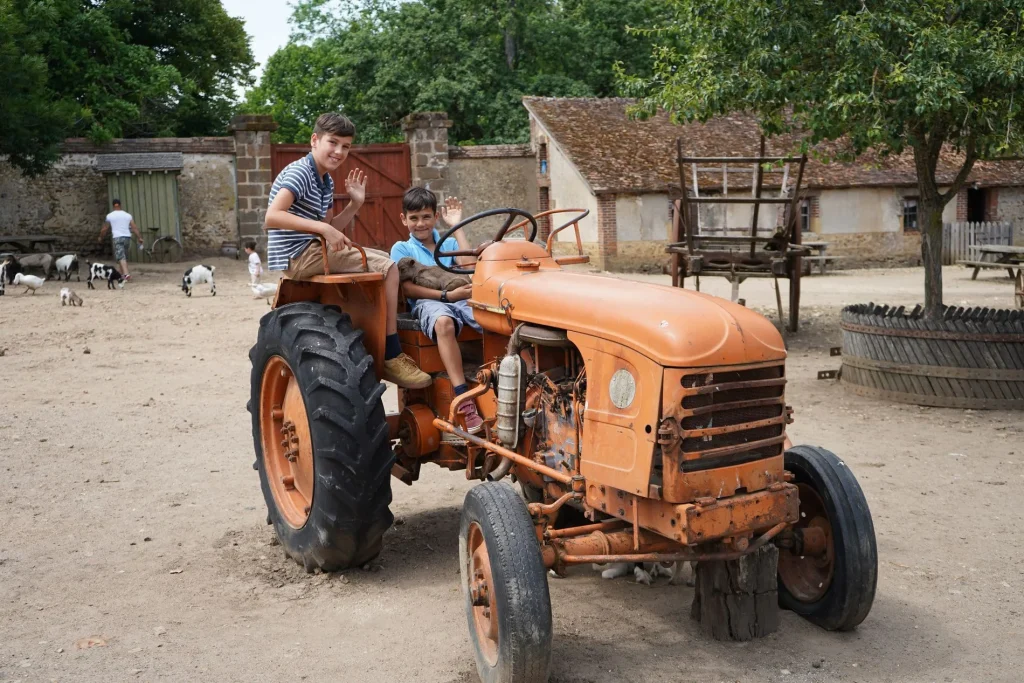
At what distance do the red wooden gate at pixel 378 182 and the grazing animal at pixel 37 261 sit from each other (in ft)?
18.7

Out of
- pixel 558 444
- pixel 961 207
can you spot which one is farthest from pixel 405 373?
pixel 961 207

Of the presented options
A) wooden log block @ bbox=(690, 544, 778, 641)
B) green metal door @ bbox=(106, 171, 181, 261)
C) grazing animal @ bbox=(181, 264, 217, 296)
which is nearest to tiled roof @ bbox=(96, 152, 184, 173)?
green metal door @ bbox=(106, 171, 181, 261)

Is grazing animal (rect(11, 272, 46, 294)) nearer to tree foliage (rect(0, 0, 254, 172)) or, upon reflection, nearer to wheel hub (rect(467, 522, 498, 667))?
tree foliage (rect(0, 0, 254, 172))

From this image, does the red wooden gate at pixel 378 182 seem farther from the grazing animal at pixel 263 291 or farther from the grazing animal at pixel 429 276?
the grazing animal at pixel 429 276

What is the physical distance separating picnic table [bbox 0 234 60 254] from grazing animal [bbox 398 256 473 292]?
59.8 feet

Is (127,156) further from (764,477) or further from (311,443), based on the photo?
(764,477)

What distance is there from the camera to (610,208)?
78.9ft

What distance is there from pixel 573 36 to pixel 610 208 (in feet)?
41.2

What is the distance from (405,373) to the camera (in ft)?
15.8

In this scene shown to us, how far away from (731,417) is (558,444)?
2.48 feet

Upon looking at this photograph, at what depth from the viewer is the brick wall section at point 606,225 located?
944 inches

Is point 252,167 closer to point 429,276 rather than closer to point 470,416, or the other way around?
point 429,276

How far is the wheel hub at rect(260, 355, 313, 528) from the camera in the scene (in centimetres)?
493

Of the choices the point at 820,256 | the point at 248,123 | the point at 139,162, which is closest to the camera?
the point at 139,162
